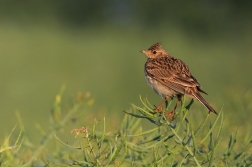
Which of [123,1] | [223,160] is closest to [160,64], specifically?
[223,160]

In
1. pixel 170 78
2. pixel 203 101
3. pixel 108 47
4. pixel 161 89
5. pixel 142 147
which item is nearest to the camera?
pixel 142 147

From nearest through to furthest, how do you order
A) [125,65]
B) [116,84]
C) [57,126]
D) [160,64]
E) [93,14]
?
[57,126]
[160,64]
[116,84]
[125,65]
[93,14]

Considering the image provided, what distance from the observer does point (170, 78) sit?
5996mm

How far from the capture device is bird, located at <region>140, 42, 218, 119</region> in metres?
5.43

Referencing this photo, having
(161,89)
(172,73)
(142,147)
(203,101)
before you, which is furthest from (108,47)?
(142,147)

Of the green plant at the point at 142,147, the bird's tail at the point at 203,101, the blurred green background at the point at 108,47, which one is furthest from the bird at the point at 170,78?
the blurred green background at the point at 108,47

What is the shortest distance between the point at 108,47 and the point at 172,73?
10.5 m

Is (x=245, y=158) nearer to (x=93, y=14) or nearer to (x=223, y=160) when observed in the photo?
(x=223, y=160)

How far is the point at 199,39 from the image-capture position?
18.7 m

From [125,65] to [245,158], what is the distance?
1228 centimetres

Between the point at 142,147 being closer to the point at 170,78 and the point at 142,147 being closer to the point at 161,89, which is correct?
the point at 161,89

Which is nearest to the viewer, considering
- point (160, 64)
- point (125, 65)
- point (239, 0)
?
point (160, 64)

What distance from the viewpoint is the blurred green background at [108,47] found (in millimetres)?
12984

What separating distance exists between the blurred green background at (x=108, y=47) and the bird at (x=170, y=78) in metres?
3.56
